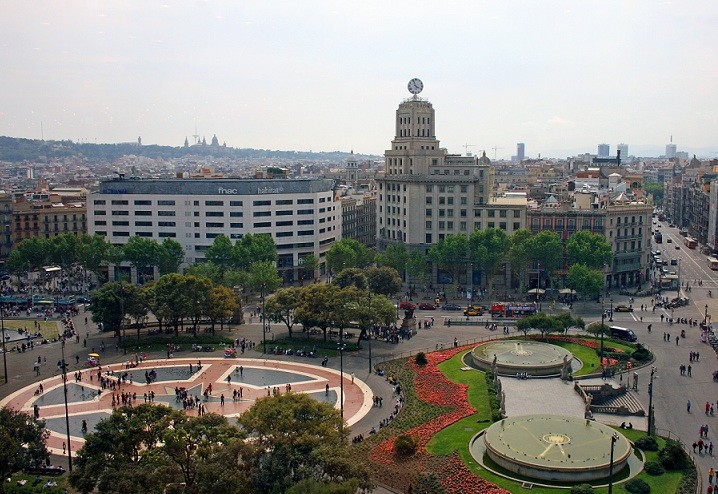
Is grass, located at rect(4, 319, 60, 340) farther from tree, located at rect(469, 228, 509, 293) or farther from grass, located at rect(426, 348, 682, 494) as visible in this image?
tree, located at rect(469, 228, 509, 293)

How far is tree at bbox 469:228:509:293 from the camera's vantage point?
110 metres

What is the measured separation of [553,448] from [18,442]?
34.5 m

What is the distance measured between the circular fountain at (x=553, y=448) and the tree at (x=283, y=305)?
3465cm

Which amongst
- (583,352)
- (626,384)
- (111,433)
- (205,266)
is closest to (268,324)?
(205,266)

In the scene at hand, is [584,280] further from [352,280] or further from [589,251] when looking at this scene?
[352,280]

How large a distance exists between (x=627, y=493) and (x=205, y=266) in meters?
74.9

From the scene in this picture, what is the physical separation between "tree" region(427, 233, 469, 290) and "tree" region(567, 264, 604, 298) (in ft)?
59.2

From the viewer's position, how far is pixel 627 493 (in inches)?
1703

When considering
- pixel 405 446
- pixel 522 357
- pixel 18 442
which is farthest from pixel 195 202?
pixel 18 442

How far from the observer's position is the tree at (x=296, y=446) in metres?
38.1

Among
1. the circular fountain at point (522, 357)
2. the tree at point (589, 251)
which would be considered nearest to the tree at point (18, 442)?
the circular fountain at point (522, 357)

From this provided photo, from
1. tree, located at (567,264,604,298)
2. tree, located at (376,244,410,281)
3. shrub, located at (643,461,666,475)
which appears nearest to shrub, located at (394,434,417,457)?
shrub, located at (643,461,666,475)

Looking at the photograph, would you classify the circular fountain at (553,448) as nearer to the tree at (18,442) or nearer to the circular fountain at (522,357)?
the circular fountain at (522,357)

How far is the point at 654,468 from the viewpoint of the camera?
152ft
